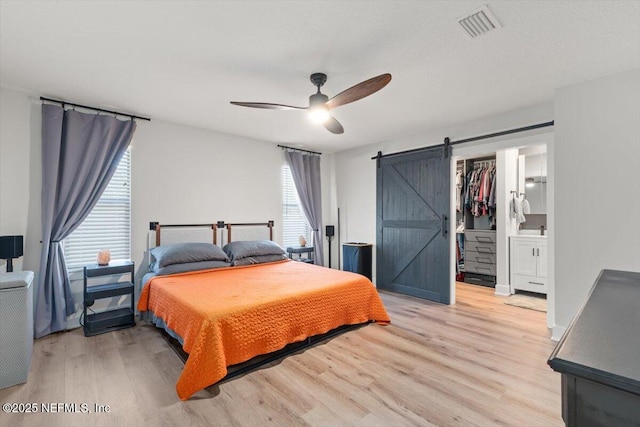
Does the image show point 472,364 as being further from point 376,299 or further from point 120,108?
point 120,108

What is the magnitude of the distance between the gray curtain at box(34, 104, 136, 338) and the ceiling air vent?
3.76 meters

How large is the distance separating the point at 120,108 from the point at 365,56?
9.73ft

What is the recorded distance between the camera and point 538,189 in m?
5.27

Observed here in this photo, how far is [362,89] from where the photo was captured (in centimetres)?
230

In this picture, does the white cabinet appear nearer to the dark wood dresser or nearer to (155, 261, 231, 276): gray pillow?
the dark wood dresser

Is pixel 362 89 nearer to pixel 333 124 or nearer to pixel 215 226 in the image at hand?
pixel 333 124

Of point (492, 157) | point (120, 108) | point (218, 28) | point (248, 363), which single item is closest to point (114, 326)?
point (248, 363)

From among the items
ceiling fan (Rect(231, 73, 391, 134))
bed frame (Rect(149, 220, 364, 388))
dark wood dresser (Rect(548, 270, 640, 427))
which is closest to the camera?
dark wood dresser (Rect(548, 270, 640, 427))

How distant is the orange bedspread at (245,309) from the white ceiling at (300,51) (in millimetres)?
1968

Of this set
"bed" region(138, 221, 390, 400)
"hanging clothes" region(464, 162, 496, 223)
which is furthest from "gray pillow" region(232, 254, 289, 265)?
"hanging clothes" region(464, 162, 496, 223)

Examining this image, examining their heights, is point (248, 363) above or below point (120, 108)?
below

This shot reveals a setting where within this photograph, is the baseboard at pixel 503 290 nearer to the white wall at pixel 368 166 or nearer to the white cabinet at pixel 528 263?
the white cabinet at pixel 528 263

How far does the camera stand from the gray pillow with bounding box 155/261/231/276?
342cm

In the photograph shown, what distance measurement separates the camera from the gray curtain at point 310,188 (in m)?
5.39
